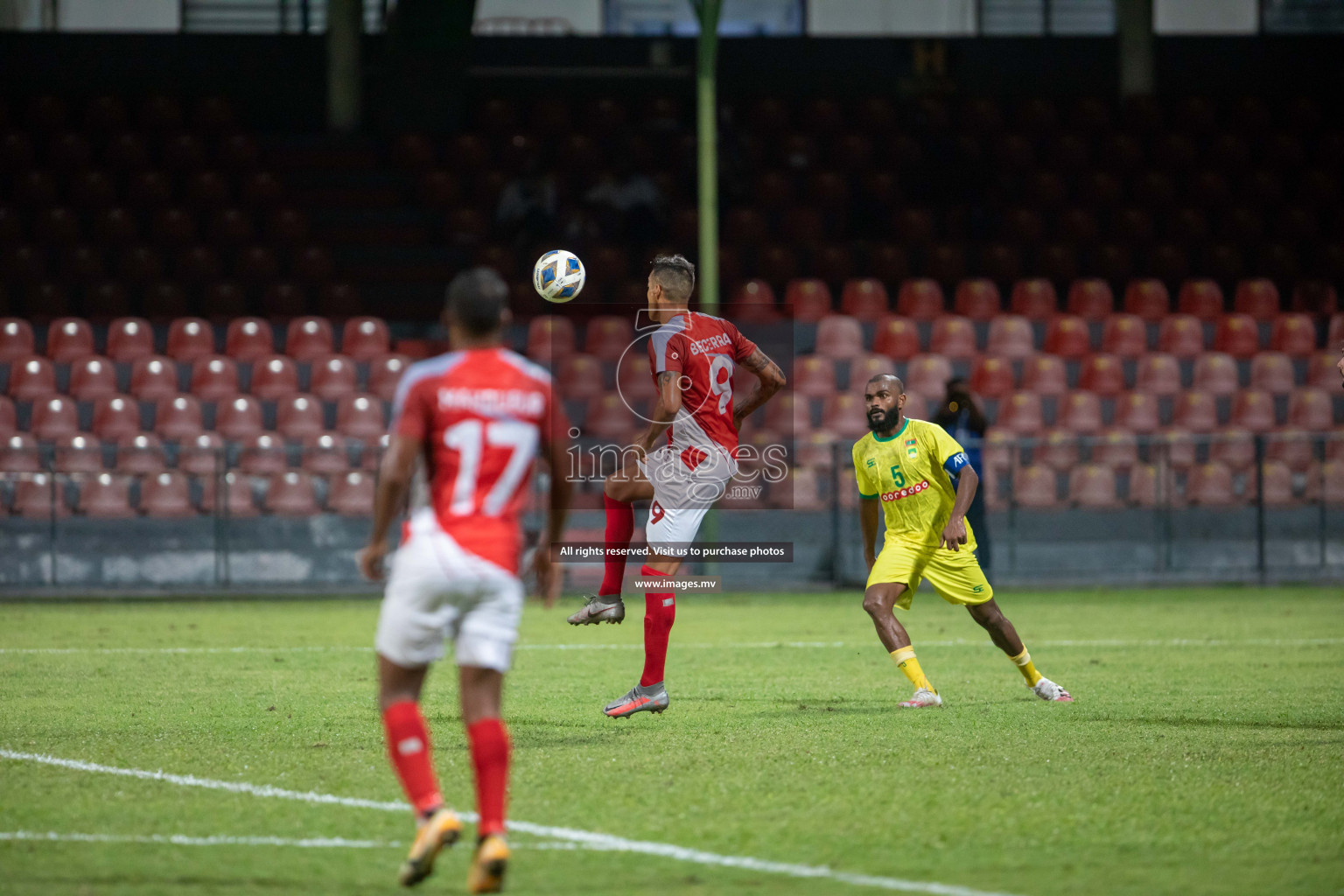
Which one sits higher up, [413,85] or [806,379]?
[413,85]

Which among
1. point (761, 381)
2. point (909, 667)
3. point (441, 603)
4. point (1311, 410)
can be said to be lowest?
point (909, 667)

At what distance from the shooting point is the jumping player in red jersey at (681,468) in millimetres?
8594

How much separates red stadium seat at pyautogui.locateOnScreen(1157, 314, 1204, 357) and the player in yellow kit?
12.3 m

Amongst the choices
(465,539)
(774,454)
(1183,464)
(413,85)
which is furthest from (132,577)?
(465,539)

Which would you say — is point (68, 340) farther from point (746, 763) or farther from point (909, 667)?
point (746, 763)

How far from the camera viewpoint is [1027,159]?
23.6 m

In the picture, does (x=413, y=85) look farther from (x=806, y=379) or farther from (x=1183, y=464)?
(x=1183, y=464)

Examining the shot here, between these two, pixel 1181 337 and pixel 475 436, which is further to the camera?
pixel 1181 337

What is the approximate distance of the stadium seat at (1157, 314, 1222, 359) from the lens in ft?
67.8

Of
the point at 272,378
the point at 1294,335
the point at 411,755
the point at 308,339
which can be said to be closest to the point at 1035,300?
the point at 1294,335

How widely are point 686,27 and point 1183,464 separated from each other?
12484 mm

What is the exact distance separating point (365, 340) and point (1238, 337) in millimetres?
11665

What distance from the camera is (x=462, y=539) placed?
4.98 meters

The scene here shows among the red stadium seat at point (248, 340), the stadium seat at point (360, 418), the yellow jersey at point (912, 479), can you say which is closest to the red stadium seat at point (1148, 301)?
the stadium seat at point (360, 418)
